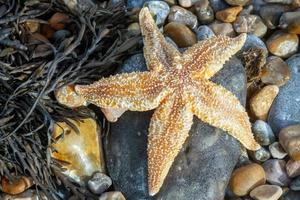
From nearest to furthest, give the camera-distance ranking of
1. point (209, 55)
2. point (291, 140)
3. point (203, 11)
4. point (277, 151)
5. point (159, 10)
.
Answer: point (209, 55)
point (291, 140)
point (277, 151)
point (159, 10)
point (203, 11)

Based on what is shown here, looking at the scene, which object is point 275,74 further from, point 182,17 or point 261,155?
point 182,17

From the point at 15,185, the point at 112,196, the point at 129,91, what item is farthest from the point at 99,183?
the point at 129,91

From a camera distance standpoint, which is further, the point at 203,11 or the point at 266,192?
the point at 203,11

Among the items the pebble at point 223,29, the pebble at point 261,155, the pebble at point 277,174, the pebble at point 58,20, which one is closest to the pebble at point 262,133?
the pebble at point 261,155

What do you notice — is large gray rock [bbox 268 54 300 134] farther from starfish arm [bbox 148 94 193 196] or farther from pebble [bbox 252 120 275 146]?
starfish arm [bbox 148 94 193 196]

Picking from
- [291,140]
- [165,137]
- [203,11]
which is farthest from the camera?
[203,11]

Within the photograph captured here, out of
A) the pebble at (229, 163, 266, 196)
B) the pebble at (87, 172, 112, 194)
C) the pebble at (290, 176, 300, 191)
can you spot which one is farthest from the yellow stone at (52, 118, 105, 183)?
the pebble at (290, 176, 300, 191)
